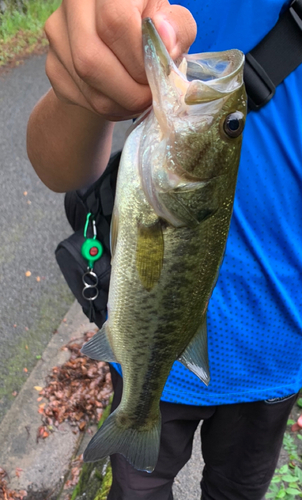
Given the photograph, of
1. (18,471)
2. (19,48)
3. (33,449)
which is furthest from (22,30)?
(18,471)

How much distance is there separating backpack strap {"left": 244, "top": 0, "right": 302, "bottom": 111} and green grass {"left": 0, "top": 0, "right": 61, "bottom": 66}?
668 centimetres

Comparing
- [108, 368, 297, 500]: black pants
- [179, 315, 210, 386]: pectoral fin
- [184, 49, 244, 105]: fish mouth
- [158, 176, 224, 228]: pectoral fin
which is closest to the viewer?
[184, 49, 244, 105]: fish mouth

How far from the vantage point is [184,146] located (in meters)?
0.98

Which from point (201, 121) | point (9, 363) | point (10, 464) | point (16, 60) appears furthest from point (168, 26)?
point (16, 60)

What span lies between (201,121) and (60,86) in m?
0.35

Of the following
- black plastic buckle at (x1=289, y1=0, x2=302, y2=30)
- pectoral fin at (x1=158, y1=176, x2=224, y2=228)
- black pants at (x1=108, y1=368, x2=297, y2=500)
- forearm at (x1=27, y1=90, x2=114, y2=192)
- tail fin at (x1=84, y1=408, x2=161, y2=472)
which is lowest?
black pants at (x1=108, y1=368, x2=297, y2=500)

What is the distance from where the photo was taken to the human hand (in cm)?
79

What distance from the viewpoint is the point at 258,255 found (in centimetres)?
141

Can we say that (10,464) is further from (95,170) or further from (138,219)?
(138,219)

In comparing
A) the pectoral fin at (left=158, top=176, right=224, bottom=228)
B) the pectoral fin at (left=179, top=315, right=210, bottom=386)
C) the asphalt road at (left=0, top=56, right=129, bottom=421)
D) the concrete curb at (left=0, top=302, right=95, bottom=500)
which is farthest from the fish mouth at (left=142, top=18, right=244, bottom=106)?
the asphalt road at (left=0, top=56, right=129, bottom=421)

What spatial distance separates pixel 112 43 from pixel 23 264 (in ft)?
10.6

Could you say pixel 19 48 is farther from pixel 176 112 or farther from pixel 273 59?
pixel 176 112

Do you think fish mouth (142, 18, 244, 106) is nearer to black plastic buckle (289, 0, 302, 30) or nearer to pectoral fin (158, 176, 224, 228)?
pectoral fin (158, 176, 224, 228)

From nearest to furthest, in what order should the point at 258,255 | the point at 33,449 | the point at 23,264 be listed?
the point at 258,255
the point at 33,449
the point at 23,264
